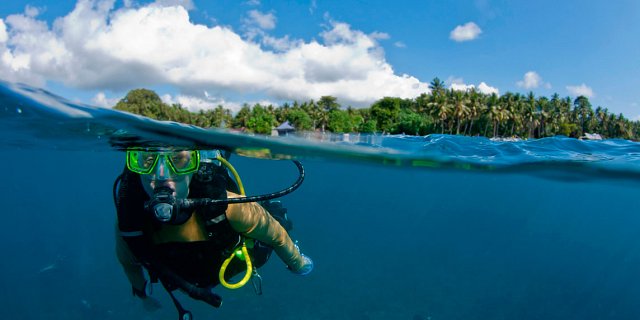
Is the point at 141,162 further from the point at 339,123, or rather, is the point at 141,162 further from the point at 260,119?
the point at 260,119

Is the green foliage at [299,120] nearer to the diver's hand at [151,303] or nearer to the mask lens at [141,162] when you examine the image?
the diver's hand at [151,303]

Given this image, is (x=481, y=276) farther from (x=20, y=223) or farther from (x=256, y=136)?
(x=20, y=223)

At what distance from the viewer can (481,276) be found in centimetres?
2497

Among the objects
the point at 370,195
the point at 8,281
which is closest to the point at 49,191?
the point at 8,281

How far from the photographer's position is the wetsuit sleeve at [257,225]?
329 cm

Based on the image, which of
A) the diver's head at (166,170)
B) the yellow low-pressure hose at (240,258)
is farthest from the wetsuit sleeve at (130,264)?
the yellow low-pressure hose at (240,258)

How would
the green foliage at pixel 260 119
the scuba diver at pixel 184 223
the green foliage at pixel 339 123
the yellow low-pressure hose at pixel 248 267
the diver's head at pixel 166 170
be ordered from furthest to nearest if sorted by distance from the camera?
the green foliage at pixel 339 123, the green foliage at pixel 260 119, the yellow low-pressure hose at pixel 248 267, the diver's head at pixel 166 170, the scuba diver at pixel 184 223

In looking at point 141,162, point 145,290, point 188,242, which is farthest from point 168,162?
point 145,290

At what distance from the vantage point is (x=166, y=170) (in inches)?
131

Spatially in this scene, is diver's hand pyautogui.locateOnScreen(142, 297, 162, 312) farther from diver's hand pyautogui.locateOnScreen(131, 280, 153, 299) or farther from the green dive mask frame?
the green dive mask frame

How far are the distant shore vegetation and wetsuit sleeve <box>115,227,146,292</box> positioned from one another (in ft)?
210

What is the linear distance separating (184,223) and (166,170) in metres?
0.52

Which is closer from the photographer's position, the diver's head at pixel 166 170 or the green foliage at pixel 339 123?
the diver's head at pixel 166 170

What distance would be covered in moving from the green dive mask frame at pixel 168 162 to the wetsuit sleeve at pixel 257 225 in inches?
18.2
